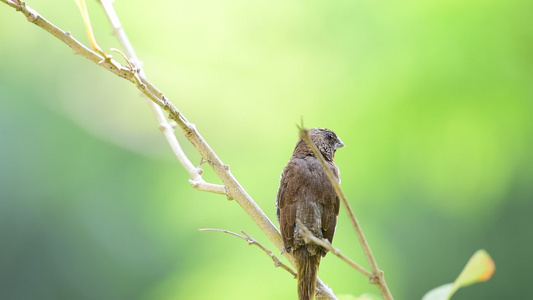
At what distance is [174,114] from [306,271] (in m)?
0.72

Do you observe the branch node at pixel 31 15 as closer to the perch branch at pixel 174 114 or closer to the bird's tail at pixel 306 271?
the perch branch at pixel 174 114

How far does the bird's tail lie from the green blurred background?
132 inches

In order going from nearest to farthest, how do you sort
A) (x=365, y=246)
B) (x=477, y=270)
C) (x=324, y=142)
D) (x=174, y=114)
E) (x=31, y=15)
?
(x=477, y=270), (x=365, y=246), (x=31, y=15), (x=174, y=114), (x=324, y=142)

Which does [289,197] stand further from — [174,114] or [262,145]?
[262,145]

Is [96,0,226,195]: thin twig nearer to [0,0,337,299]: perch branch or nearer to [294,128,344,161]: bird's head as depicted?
[0,0,337,299]: perch branch

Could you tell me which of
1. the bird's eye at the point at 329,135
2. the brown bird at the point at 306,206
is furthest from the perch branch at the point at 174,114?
the bird's eye at the point at 329,135

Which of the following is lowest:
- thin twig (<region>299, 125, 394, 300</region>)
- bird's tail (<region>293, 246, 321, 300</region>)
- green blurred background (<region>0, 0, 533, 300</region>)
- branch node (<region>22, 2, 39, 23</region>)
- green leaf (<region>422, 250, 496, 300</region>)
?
green leaf (<region>422, 250, 496, 300</region>)

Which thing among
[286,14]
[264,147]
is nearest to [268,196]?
[264,147]

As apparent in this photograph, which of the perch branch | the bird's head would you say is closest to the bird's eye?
the bird's head

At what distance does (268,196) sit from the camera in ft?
18.2

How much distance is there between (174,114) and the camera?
1.51 metres

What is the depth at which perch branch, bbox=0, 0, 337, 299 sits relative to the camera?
130cm

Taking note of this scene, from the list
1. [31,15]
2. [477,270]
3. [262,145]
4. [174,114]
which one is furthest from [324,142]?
[262,145]

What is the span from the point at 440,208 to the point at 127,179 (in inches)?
113
